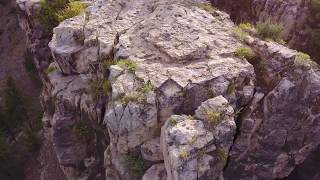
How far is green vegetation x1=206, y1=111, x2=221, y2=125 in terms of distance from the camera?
2188 centimetres

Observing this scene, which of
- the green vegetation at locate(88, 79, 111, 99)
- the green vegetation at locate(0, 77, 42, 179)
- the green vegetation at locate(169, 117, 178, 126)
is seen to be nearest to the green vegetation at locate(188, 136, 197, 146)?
the green vegetation at locate(169, 117, 178, 126)

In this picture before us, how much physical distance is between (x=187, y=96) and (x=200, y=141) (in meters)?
3.01

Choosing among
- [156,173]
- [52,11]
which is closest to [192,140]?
[156,173]

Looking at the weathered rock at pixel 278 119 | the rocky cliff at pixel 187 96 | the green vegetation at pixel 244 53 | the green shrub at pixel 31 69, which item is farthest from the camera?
the green shrub at pixel 31 69

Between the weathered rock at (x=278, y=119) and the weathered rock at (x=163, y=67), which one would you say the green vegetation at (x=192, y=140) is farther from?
the weathered rock at (x=278, y=119)

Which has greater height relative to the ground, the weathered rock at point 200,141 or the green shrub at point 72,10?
the green shrub at point 72,10

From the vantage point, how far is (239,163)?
2477cm

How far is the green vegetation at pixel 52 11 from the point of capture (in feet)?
106

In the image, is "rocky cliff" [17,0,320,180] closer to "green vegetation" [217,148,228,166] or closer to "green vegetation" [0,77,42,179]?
"green vegetation" [217,148,228,166]

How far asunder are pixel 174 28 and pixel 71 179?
1466 cm

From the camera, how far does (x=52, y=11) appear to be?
34062mm

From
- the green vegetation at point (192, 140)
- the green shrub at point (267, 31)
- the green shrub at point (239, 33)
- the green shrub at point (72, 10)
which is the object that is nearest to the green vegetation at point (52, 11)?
the green shrub at point (72, 10)

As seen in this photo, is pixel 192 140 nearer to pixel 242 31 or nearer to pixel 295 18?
pixel 242 31

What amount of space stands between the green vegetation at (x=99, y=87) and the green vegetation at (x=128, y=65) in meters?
1.58
